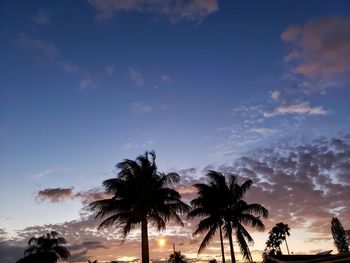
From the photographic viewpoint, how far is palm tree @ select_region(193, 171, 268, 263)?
129 feet

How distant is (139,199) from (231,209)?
47.7 feet

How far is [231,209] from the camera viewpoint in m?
40.2

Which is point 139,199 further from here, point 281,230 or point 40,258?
point 281,230

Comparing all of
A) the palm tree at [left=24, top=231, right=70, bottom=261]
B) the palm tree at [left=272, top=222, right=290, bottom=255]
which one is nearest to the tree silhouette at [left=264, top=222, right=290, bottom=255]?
the palm tree at [left=272, top=222, right=290, bottom=255]

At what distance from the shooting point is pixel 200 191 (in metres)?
41.2

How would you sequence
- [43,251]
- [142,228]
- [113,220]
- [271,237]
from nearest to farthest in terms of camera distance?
[142,228], [113,220], [43,251], [271,237]

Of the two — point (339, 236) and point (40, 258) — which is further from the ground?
point (339, 236)

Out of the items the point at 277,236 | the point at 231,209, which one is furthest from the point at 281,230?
the point at 231,209

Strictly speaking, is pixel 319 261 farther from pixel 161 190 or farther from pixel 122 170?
pixel 122 170

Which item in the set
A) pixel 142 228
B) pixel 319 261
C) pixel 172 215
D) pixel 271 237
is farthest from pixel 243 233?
pixel 271 237

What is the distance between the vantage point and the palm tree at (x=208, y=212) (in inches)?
1583

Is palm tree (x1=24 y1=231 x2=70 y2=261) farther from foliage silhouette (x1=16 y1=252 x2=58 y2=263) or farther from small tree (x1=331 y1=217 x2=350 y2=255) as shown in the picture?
small tree (x1=331 y1=217 x2=350 y2=255)

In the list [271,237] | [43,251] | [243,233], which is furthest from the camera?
[271,237]

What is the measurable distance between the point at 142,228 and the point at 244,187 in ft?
52.9
